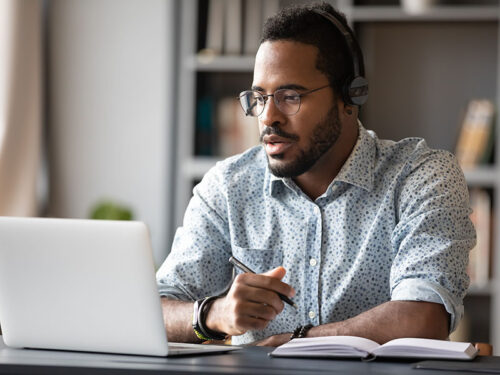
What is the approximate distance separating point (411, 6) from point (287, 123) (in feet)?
5.12

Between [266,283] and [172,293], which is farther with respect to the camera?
[172,293]

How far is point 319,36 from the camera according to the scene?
1.85 m

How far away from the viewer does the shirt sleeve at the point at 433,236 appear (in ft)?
5.21

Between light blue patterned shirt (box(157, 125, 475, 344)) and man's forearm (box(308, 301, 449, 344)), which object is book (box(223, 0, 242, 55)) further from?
man's forearm (box(308, 301, 449, 344))

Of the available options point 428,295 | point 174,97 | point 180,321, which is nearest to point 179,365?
point 180,321

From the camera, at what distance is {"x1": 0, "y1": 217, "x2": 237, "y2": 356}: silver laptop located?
3.94ft

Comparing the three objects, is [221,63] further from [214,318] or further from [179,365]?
[179,365]

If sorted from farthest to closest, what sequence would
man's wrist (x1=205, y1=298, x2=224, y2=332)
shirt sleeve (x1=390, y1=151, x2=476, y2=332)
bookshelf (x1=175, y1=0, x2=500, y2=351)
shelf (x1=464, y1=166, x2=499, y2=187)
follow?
bookshelf (x1=175, y1=0, x2=500, y2=351)
shelf (x1=464, y1=166, x2=499, y2=187)
shirt sleeve (x1=390, y1=151, x2=476, y2=332)
man's wrist (x1=205, y1=298, x2=224, y2=332)

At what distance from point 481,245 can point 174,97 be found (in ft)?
4.44

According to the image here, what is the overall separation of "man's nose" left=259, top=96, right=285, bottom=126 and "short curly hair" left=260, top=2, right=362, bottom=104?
14 centimetres

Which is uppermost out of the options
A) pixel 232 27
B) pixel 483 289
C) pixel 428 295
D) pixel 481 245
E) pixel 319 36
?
pixel 232 27

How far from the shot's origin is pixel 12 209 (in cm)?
328

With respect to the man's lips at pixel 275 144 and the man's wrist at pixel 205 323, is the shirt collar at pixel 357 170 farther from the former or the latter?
the man's wrist at pixel 205 323

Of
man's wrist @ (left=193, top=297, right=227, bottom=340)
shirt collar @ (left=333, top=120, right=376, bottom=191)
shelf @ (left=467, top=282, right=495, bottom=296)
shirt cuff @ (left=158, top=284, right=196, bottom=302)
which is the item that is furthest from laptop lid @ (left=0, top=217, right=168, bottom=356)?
shelf @ (left=467, top=282, right=495, bottom=296)
